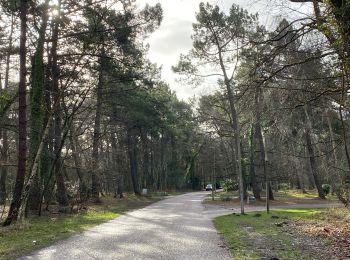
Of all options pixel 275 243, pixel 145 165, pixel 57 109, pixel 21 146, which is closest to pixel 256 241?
pixel 275 243

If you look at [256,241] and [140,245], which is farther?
[256,241]

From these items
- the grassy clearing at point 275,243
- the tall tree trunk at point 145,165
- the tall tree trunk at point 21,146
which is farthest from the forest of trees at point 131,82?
the tall tree trunk at point 145,165

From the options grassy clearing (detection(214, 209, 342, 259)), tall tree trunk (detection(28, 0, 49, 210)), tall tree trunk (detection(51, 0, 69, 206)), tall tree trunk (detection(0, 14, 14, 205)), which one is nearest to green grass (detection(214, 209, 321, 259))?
grassy clearing (detection(214, 209, 342, 259))

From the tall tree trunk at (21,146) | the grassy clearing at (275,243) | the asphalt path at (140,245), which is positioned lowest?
the grassy clearing at (275,243)

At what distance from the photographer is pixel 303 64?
8.37 metres

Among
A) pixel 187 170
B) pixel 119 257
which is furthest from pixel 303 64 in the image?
pixel 187 170

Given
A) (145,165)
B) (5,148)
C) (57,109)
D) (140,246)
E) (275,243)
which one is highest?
(57,109)

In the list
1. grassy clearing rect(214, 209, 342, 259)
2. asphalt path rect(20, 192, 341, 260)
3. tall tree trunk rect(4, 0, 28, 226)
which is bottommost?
grassy clearing rect(214, 209, 342, 259)

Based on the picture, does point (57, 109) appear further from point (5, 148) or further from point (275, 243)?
point (275, 243)

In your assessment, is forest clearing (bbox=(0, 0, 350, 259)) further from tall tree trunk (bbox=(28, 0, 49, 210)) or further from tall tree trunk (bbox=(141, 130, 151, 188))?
tall tree trunk (bbox=(141, 130, 151, 188))

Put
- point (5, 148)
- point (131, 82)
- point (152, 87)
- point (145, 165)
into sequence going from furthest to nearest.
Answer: point (145, 165), point (152, 87), point (131, 82), point (5, 148)

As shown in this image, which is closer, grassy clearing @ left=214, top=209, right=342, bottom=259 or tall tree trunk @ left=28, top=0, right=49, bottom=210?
grassy clearing @ left=214, top=209, right=342, bottom=259

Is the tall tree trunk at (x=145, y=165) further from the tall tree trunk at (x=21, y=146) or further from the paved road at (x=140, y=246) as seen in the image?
the paved road at (x=140, y=246)

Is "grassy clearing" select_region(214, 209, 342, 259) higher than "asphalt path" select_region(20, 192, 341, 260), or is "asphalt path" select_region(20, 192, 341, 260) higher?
"asphalt path" select_region(20, 192, 341, 260)
